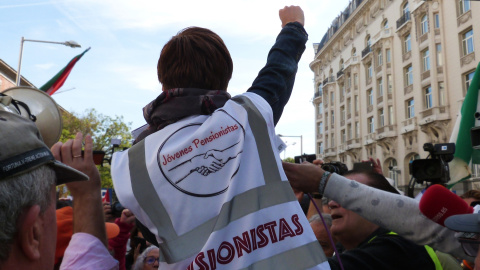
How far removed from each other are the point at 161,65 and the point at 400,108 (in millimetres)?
34542

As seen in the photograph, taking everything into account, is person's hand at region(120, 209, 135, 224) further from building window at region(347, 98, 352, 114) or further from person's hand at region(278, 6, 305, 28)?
building window at region(347, 98, 352, 114)

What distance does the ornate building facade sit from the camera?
91.8ft

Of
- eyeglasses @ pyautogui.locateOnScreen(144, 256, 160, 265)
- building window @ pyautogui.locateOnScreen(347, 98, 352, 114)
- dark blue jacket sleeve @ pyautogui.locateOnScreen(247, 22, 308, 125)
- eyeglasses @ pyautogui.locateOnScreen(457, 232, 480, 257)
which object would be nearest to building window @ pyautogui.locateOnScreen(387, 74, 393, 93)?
building window @ pyautogui.locateOnScreen(347, 98, 352, 114)

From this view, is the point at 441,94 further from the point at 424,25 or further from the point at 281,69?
the point at 281,69

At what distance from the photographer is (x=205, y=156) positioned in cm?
161

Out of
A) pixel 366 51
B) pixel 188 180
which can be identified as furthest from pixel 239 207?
pixel 366 51

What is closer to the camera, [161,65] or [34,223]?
[34,223]

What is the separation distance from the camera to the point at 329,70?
165 feet

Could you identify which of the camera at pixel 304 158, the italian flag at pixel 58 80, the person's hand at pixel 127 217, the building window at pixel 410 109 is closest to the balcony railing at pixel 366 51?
the building window at pixel 410 109

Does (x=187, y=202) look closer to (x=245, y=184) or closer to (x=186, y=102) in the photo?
(x=245, y=184)

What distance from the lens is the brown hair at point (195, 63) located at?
1848 millimetres

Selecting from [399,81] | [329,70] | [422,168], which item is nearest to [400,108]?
[399,81]

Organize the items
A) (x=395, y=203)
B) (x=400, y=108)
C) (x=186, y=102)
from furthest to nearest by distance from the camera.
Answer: (x=400, y=108), (x=395, y=203), (x=186, y=102)

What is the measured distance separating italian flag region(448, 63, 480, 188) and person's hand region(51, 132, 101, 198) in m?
2.87
